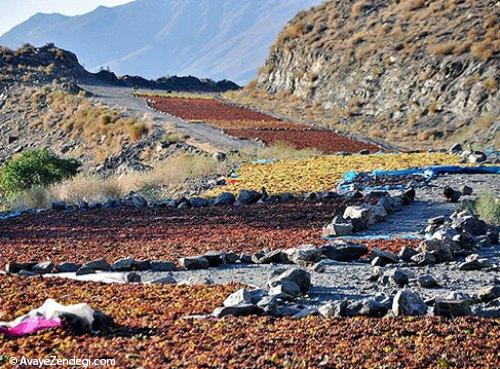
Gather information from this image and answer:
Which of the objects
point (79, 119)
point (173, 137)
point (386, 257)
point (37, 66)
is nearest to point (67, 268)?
point (386, 257)

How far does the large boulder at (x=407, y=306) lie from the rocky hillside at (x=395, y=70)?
20.6 metres

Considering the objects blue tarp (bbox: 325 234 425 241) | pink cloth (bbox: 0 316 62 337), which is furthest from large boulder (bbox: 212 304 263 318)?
blue tarp (bbox: 325 234 425 241)

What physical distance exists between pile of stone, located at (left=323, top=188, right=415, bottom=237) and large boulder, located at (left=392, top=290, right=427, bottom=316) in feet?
17.9

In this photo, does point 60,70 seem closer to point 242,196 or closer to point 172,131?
point 172,131

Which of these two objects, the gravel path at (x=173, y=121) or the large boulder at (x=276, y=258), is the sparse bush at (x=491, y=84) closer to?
the gravel path at (x=173, y=121)

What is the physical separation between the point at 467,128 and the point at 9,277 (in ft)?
75.7

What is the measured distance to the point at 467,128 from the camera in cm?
3033

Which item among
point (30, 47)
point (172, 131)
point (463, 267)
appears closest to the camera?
point (463, 267)

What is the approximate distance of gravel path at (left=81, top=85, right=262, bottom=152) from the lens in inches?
1187

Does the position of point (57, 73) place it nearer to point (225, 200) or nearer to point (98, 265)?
point (225, 200)

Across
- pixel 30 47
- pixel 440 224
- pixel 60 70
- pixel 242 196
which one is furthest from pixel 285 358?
pixel 30 47

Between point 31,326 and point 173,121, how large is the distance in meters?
30.0

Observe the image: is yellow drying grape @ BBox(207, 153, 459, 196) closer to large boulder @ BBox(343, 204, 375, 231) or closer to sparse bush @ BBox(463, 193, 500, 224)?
sparse bush @ BBox(463, 193, 500, 224)

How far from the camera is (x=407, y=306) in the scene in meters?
7.01
